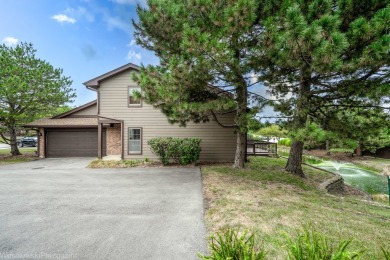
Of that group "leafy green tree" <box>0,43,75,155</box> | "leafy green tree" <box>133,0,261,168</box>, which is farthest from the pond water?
"leafy green tree" <box>0,43,75,155</box>

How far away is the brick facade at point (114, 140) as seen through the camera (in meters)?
14.4

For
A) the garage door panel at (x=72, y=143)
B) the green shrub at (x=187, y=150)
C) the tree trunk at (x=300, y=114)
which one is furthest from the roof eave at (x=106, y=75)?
the tree trunk at (x=300, y=114)

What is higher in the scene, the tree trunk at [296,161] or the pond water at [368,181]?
the tree trunk at [296,161]

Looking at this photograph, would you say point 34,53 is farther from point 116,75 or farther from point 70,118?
point 116,75

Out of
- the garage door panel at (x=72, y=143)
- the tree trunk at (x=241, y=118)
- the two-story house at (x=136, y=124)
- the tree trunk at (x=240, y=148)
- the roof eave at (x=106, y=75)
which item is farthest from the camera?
the garage door panel at (x=72, y=143)

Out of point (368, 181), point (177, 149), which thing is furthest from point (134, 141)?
point (368, 181)

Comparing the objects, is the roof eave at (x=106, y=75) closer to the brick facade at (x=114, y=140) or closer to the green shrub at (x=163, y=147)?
the brick facade at (x=114, y=140)

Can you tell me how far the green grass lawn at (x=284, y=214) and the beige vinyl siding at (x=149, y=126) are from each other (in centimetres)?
494

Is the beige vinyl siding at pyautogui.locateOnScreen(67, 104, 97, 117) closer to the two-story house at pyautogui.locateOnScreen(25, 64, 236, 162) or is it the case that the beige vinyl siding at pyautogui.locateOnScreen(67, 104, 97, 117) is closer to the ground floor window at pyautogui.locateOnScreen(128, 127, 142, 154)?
the two-story house at pyautogui.locateOnScreen(25, 64, 236, 162)

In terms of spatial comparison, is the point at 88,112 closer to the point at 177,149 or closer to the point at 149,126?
the point at 149,126

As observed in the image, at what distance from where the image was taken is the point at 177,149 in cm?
1055

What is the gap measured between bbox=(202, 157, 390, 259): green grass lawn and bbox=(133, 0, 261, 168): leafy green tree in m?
2.45

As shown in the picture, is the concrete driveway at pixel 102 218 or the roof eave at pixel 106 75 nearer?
the concrete driveway at pixel 102 218

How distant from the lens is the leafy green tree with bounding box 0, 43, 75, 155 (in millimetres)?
13297
